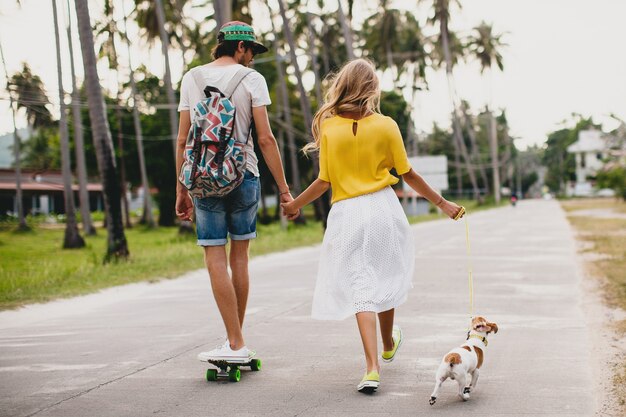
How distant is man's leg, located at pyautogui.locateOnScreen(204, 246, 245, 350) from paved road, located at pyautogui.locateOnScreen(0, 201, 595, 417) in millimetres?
291

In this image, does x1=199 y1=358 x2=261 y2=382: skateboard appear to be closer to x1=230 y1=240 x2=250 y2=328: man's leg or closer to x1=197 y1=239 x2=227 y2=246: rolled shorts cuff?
x1=230 y1=240 x2=250 y2=328: man's leg

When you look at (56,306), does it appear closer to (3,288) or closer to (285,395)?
(3,288)

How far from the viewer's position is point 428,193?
206 inches

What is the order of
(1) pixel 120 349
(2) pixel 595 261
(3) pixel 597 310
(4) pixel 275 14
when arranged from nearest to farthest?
(1) pixel 120 349 < (3) pixel 597 310 < (2) pixel 595 261 < (4) pixel 275 14

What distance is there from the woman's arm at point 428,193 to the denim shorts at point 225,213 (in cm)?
92

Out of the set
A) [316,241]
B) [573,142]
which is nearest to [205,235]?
[316,241]

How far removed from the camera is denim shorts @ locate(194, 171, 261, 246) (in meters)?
5.12

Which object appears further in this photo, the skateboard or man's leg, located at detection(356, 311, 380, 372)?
the skateboard

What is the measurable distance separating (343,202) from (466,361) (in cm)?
114

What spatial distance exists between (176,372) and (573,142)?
439 ft

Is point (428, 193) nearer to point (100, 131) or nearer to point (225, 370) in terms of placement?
point (225, 370)

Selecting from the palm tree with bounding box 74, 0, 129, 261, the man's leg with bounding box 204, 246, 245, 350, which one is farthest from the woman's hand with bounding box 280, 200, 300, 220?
the palm tree with bounding box 74, 0, 129, 261

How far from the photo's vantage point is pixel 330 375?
17.5 ft

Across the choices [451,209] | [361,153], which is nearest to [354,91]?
[361,153]
